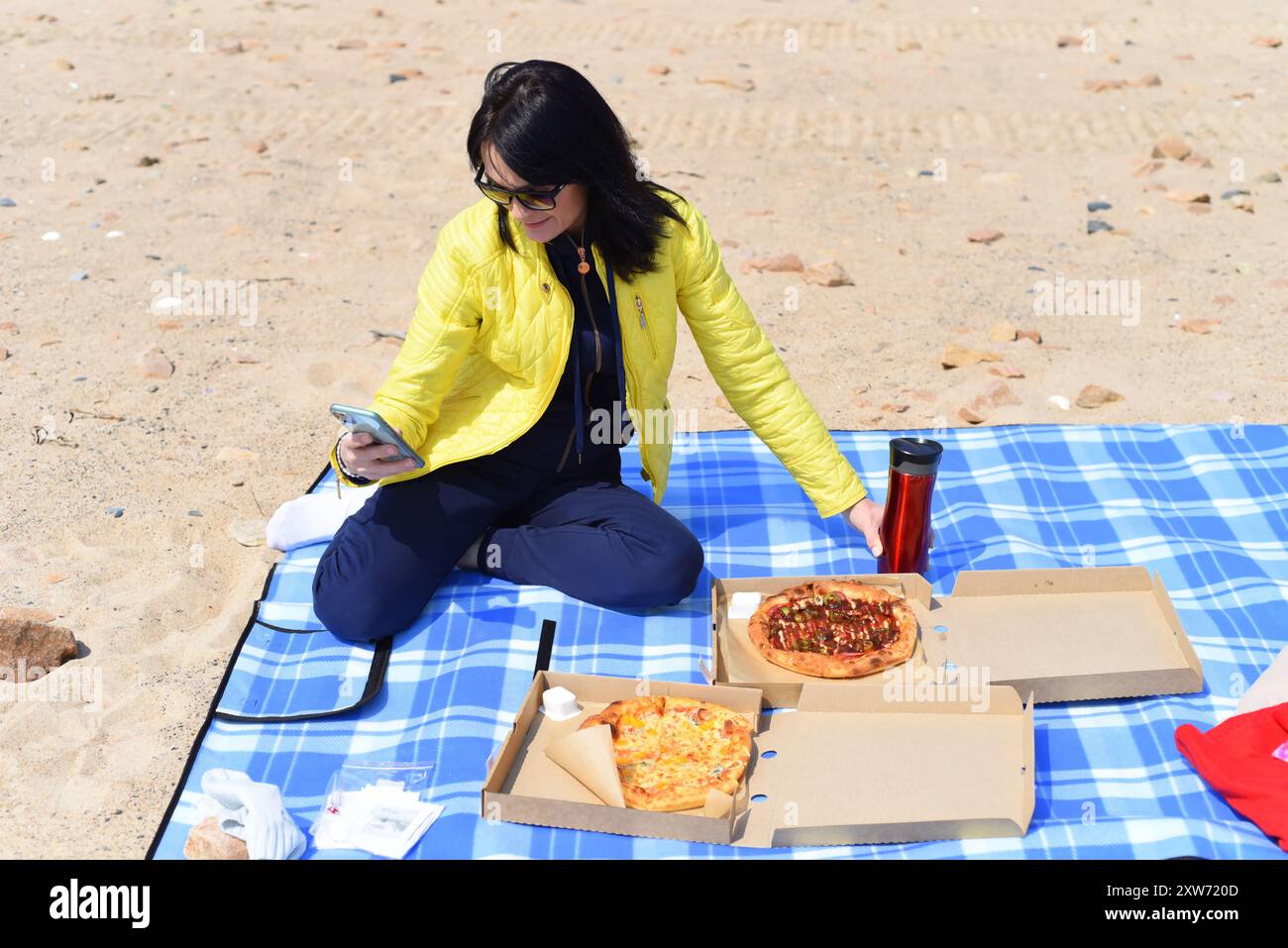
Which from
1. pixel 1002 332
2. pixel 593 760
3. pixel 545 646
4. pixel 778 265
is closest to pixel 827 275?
pixel 778 265

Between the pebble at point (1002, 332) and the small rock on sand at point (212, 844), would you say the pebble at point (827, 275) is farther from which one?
the small rock on sand at point (212, 844)

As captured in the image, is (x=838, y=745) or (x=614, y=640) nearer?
(x=838, y=745)

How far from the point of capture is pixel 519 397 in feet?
11.4

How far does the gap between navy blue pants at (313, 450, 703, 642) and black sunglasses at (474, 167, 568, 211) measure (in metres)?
0.85

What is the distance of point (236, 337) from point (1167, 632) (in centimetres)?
438

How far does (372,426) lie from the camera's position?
10.2ft

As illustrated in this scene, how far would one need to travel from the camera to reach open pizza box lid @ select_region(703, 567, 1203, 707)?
122 inches

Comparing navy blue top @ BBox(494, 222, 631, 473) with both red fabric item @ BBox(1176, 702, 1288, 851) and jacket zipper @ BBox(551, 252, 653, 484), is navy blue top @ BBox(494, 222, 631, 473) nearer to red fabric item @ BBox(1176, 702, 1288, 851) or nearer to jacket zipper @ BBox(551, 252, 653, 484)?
jacket zipper @ BBox(551, 252, 653, 484)

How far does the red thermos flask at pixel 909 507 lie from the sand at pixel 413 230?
63.4 inches

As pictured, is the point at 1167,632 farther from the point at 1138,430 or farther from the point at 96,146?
the point at 96,146

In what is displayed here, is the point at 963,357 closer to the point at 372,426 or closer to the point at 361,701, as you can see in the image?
the point at 372,426

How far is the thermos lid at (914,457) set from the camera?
341 centimetres

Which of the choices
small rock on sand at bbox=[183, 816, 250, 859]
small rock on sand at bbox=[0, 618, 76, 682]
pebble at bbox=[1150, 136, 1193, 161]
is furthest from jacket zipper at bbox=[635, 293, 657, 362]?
pebble at bbox=[1150, 136, 1193, 161]
